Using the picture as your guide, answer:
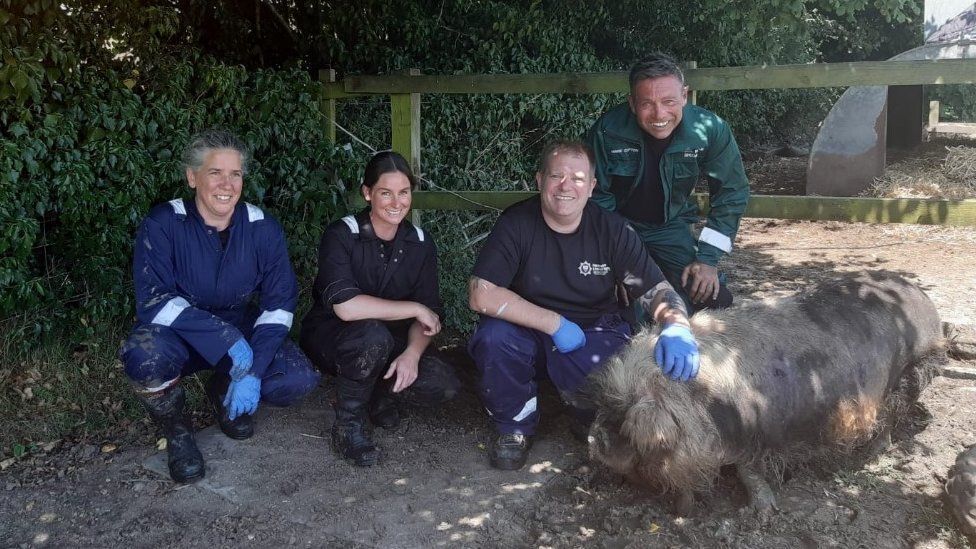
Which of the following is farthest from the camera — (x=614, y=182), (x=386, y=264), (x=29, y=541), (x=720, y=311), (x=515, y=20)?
(x=515, y=20)

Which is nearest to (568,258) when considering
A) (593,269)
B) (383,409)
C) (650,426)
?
(593,269)

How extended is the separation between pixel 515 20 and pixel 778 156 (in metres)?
9.63

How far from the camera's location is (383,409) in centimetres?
402

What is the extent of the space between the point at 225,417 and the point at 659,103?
2.49 metres

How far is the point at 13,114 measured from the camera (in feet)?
13.1

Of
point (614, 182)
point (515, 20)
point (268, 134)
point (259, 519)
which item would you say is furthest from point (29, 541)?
point (515, 20)

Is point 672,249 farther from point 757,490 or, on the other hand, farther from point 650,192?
point 757,490

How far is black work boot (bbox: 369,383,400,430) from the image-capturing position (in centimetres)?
400

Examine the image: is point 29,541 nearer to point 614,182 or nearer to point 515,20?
point 614,182

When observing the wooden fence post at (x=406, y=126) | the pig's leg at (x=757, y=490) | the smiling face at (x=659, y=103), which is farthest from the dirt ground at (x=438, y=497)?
the wooden fence post at (x=406, y=126)

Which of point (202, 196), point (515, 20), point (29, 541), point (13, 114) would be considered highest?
point (515, 20)

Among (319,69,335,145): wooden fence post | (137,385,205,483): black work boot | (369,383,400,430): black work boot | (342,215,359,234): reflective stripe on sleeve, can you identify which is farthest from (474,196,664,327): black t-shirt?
(319,69,335,145): wooden fence post

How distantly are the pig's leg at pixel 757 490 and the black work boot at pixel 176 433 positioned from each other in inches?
86.3

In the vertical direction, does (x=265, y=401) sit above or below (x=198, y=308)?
below
